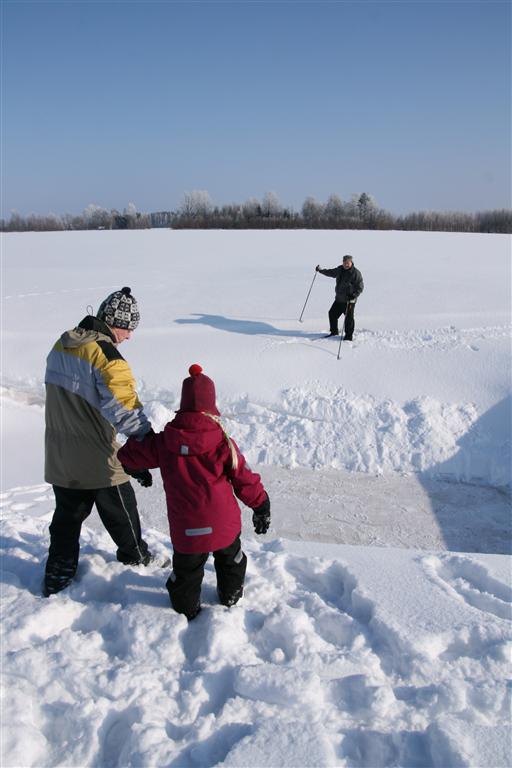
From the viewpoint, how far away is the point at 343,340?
838 cm

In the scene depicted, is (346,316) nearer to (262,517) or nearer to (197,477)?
(262,517)

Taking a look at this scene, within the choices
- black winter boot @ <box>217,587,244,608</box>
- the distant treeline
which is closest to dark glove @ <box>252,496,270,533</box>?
black winter boot @ <box>217,587,244,608</box>

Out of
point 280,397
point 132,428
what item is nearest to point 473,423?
point 280,397

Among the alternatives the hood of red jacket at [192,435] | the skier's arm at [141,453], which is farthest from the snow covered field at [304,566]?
the hood of red jacket at [192,435]

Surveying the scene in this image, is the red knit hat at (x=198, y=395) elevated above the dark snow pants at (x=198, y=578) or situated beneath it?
elevated above

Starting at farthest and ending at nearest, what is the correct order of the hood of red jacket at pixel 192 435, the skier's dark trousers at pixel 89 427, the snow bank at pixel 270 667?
the skier's dark trousers at pixel 89 427 → the hood of red jacket at pixel 192 435 → the snow bank at pixel 270 667

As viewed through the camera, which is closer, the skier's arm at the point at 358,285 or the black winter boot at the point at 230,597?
the black winter boot at the point at 230,597

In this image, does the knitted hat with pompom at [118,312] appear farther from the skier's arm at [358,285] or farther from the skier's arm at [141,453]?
the skier's arm at [358,285]

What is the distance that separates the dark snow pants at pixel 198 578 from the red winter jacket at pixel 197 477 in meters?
0.09

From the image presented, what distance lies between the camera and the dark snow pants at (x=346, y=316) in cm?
826

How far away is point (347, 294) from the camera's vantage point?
8.42 metres

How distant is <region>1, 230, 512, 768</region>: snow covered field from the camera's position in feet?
6.88

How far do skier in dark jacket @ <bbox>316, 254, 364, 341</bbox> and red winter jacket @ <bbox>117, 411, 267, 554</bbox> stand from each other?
598 cm

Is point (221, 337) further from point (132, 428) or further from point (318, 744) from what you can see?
point (318, 744)
